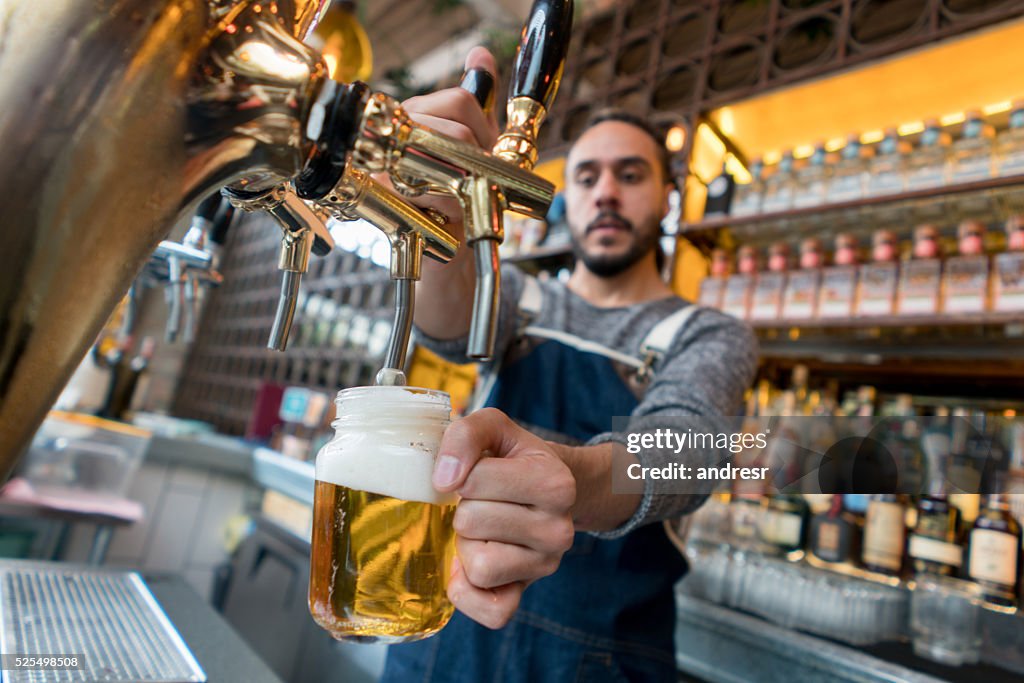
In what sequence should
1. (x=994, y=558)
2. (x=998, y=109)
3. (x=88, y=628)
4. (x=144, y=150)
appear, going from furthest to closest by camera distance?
(x=998, y=109)
(x=994, y=558)
(x=88, y=628)
(x=144, y=150)

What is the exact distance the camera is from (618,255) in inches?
53.0

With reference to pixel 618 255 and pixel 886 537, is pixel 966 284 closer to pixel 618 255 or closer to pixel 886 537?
pixel 886 537

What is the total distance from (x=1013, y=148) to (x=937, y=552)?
104 centimetres

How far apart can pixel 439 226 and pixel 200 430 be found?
3.28m

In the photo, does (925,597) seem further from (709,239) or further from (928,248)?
(709,239)

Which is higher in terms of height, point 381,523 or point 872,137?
point 872,137

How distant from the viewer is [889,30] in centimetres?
196

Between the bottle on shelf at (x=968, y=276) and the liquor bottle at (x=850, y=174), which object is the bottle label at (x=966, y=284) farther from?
the liquor bottle at (x=850, y=174)

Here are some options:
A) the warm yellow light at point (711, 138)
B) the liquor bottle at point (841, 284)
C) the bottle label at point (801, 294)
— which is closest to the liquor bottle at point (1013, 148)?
the liquor bottle at point (841, 284)

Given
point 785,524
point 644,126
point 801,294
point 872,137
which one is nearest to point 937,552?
point 785,524

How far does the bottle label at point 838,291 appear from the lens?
67.7 inches

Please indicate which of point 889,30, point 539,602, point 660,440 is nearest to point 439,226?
point 660,440

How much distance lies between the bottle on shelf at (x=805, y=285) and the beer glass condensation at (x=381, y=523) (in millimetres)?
1645

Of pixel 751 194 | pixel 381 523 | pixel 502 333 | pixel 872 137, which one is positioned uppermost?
pixel 872 137
